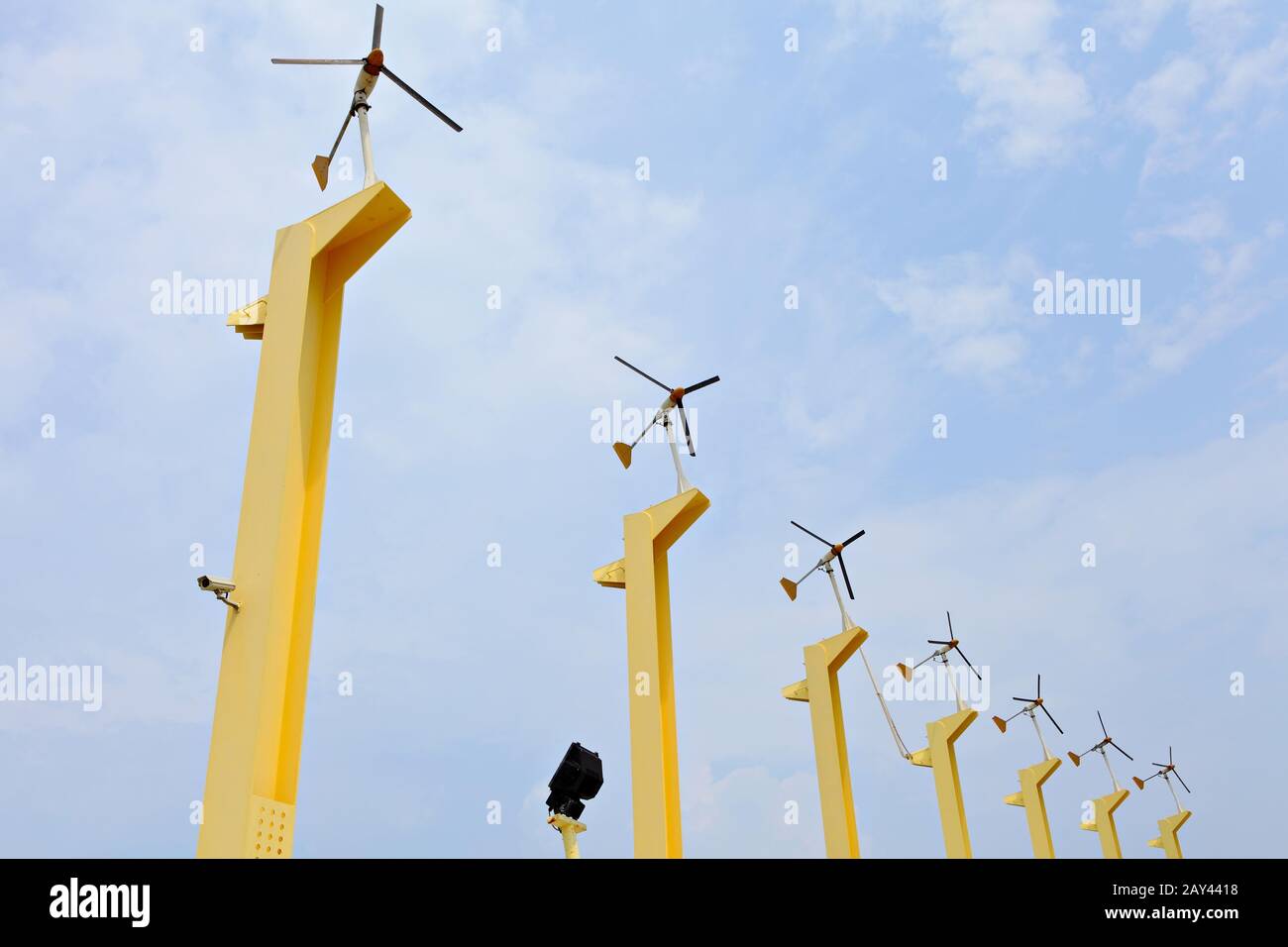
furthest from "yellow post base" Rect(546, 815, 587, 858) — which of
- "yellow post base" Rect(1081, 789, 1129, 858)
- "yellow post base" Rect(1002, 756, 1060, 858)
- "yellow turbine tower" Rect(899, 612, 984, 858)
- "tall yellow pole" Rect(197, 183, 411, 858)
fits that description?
"yellow post base" Rect(1081, 789, 1129, 858)

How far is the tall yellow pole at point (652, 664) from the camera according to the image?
17.3 m

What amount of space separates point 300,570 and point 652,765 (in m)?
8.60

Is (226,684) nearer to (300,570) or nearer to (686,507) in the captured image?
(300,570)

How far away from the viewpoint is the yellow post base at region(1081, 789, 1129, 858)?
43312 mm

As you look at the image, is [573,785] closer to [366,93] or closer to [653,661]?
[653,661]

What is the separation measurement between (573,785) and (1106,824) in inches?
1466

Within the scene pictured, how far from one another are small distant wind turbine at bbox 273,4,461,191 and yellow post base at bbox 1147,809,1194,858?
47769 mm

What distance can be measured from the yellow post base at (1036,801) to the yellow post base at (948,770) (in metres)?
9.29

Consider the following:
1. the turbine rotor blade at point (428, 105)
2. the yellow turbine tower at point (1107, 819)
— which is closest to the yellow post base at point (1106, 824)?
the yellow turbine tower at point (1107, 819)

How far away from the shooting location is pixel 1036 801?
127 ft

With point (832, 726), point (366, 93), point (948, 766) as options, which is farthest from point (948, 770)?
point (366, 93)
